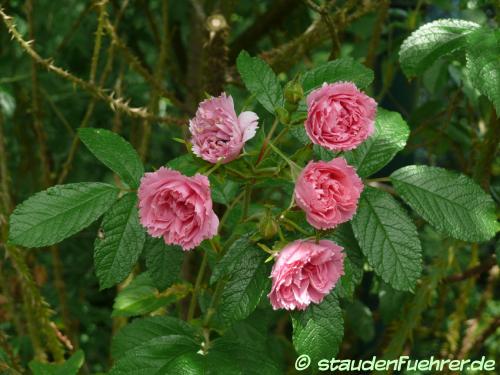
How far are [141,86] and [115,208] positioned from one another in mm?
1121

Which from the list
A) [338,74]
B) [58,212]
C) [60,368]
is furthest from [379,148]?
[60,368]

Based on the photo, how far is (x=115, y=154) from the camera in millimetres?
966

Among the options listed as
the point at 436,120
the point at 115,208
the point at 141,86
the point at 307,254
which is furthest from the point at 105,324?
the point at 307,254

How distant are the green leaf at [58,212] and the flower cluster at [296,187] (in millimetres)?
123

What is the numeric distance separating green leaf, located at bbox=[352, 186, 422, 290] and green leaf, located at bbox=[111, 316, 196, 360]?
1.02ft

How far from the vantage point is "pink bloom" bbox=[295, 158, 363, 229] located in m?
0.79

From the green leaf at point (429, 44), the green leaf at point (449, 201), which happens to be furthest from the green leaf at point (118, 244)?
the green leaf at point (429, 44)

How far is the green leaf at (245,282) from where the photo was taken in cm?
88

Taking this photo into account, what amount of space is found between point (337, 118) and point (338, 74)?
0.18m

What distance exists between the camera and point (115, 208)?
93cm

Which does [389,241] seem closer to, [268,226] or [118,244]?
[268,226]

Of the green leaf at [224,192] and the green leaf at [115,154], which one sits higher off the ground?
the green leaf at [115,154]

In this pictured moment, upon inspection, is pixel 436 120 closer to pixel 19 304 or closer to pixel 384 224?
pixel 384 224

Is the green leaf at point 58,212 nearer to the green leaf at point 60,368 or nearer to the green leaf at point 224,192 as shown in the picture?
the green leaf at point 224,192
